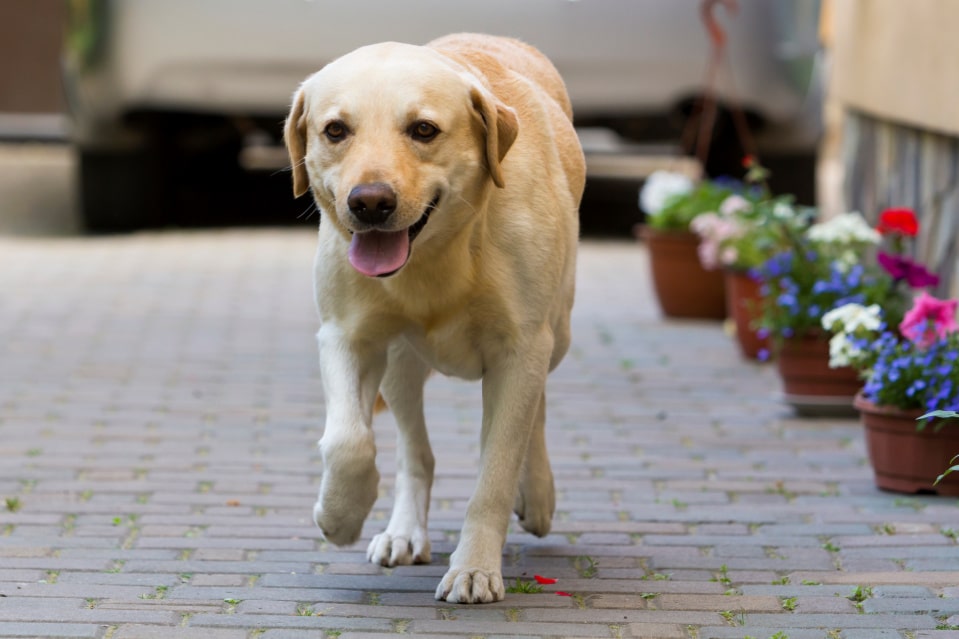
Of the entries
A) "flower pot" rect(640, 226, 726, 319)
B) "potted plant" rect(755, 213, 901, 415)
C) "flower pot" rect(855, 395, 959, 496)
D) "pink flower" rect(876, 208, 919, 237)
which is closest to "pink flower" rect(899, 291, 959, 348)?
"flower pot" rect(855, 395, 959, 496)

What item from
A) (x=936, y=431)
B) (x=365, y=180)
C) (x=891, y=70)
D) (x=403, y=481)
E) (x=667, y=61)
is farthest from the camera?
(x=667, y=61)

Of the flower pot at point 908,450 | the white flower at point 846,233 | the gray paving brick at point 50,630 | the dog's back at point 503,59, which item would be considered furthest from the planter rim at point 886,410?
the gray paving brick at point 50,630

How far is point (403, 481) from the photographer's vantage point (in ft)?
15.2

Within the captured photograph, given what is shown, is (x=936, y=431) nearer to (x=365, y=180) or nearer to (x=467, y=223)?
(x=467, y=223)

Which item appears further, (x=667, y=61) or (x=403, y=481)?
(x=667, y=61)

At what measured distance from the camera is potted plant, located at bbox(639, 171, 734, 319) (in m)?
8.37

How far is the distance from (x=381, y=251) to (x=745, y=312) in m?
3.85

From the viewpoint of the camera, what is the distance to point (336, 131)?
12.6 ft

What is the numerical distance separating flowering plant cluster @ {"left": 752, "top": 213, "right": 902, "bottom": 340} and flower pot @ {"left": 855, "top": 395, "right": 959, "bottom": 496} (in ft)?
3.69

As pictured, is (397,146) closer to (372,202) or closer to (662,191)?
(372,202)

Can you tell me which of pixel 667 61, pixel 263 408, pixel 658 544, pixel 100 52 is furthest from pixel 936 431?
pixel 100 52

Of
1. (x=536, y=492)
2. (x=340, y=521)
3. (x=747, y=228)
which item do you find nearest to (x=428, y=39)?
(x=747, y=228)

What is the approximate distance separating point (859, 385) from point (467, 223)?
2.94 meters

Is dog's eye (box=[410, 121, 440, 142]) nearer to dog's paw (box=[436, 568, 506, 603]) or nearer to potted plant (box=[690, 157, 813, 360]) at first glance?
dog's paw (box=[436, 568, 506, 603])
